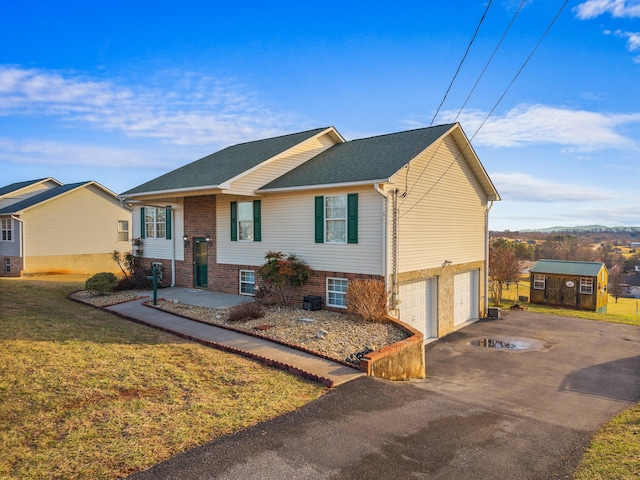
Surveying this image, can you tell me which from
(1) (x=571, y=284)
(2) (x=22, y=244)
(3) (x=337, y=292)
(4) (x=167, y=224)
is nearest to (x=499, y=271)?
(1) (x=571, y=284)

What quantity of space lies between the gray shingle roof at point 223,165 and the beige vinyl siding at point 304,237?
1.28 metres

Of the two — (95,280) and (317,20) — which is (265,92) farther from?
(95,280)

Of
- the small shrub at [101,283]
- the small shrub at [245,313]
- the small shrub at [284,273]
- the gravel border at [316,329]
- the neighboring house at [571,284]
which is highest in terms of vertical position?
the small shrub at [284,273]

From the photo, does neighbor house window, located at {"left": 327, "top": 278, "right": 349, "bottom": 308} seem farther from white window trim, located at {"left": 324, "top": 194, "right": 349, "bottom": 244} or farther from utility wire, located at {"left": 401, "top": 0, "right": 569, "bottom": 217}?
utility wire, located at {"left": 401, "top": 0, "right": 569, "bottom": 217}

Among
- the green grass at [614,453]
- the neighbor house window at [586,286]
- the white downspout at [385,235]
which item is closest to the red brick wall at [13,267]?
the white downspout at [385,235]

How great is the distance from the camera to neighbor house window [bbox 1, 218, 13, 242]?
86.2 ft

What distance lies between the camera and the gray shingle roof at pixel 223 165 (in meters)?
16.1

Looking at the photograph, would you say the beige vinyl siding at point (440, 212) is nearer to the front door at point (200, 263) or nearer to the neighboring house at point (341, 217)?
the neighboring house at point (341, 217)

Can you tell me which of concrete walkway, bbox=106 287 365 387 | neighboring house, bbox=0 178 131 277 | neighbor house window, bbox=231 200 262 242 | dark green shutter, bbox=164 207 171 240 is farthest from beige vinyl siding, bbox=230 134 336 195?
neighboring house, bbox=0 178 131 277

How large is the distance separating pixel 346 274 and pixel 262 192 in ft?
14.9

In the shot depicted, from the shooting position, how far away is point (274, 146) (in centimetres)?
1827

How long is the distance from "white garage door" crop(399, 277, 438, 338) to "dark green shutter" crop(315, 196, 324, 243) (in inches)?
130

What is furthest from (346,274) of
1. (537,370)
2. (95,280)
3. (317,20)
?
(95,280)

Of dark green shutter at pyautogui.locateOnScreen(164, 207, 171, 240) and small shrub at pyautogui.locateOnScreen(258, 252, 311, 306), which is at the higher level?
dark green shutter at pyautogui.locateOnScreen(164, 207, 171, 240)
